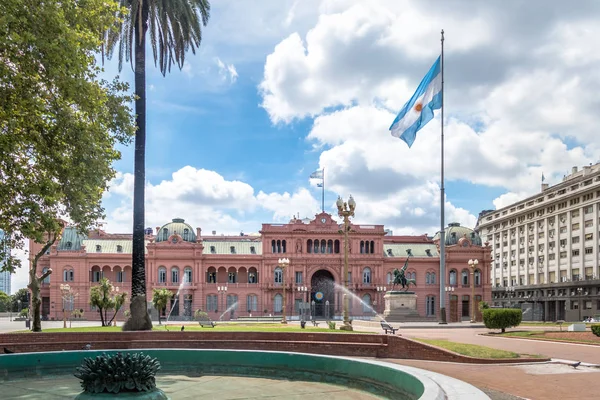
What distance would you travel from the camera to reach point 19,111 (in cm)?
1744

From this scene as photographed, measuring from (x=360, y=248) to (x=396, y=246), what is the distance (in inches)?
323

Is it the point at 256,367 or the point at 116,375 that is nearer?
the point at 116,375

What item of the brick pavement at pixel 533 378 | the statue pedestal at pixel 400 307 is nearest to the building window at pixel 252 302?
the statue pedestal at pixel 400 307

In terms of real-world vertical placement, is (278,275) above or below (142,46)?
below

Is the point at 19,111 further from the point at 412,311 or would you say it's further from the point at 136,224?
the point at 412,311

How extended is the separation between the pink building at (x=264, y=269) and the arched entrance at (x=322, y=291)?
150mm

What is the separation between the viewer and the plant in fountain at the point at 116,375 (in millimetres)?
10922

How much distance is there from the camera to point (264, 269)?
83812 mm

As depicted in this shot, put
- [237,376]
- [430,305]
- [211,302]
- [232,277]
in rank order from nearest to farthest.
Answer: [237,376] → [211,302] → [232,277] → [430,305]

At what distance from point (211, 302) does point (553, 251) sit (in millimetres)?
55853

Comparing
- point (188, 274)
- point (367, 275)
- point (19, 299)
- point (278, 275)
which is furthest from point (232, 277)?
point (19, 299)

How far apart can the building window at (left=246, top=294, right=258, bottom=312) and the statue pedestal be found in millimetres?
32447

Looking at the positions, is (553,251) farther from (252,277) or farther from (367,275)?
(252,277)

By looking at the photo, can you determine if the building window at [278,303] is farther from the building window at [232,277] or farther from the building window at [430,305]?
the building window at [430,305]
